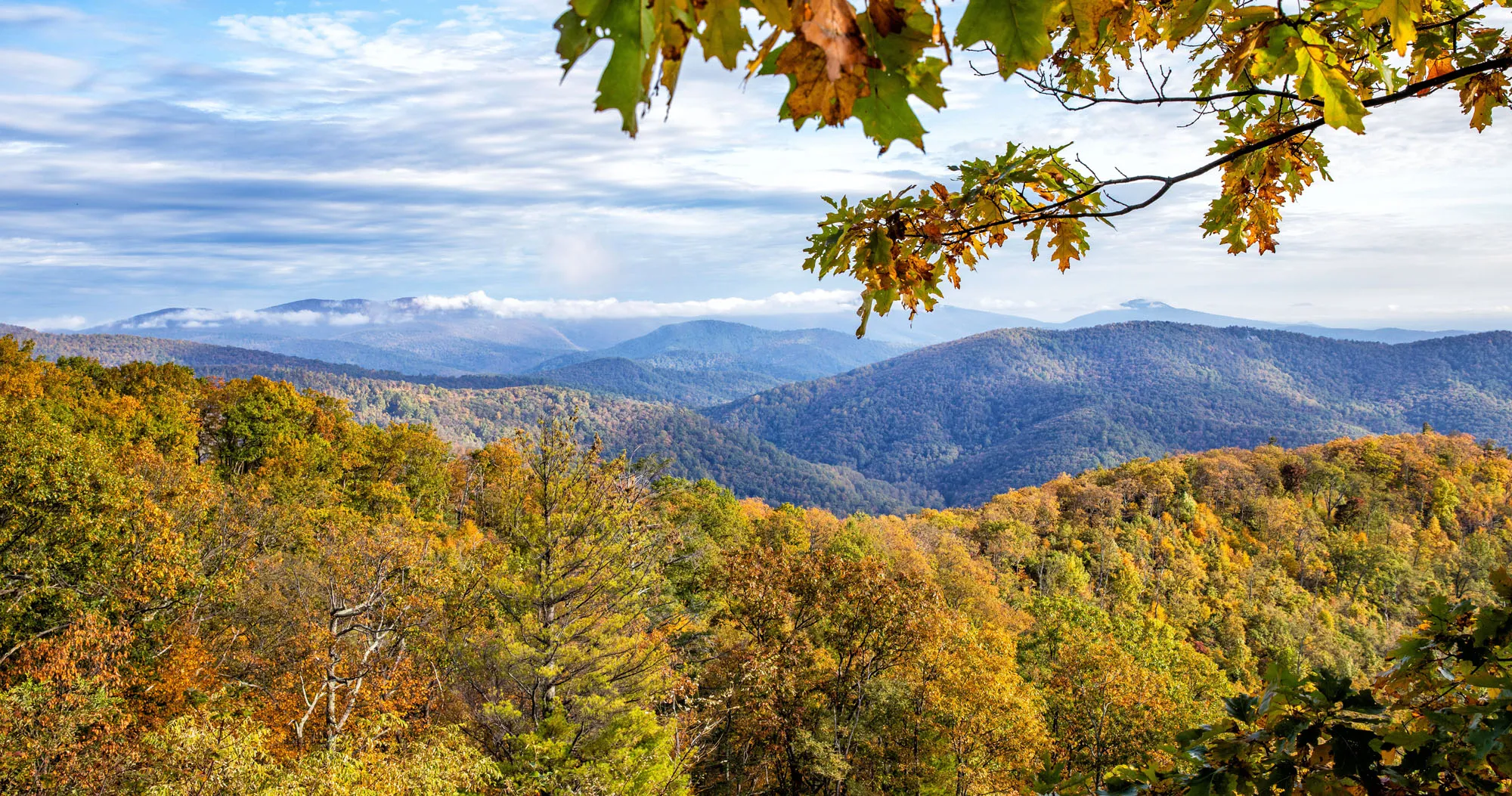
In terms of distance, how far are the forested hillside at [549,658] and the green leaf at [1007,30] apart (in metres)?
1.51

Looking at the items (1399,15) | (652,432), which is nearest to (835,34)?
(1399,15)

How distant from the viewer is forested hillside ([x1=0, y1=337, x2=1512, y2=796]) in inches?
81.5

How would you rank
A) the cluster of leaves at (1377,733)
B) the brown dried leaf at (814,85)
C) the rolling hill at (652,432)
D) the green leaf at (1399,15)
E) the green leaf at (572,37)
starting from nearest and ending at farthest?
the green leaf at (572,37)
the brown dried leaf at (814,85)
the green leaf at (1399,15)
the cluster of leaves at (1377,733)
the rolling hill at (652,432)

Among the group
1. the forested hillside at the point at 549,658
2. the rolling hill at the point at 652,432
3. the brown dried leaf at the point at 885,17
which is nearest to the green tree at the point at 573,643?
the forested hillside at the point at 549,658

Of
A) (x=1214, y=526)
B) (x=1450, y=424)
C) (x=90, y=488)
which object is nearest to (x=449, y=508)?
(x=90, y=488)

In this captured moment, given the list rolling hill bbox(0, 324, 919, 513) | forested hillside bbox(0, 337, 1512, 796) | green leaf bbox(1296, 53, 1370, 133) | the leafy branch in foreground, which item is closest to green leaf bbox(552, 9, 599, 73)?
the leafy branch in foreground

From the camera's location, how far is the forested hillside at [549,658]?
2070 mm

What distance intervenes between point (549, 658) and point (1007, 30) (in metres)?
11.8

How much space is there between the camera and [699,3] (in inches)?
31.6

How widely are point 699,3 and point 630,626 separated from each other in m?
14.6

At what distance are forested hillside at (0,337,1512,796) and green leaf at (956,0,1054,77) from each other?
4.96 feet

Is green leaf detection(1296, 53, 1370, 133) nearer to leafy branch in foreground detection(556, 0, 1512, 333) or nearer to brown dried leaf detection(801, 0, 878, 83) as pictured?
leafy branch in foreground detection(556, 0, 1512, 333)

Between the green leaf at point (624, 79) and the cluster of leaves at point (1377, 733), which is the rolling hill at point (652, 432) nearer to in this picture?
the cluster of leaves at point (1377, 733)

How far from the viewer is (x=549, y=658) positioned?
37.0 feet
